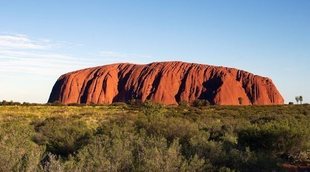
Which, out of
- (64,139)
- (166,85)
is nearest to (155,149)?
(64,139)

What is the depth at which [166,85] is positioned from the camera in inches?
4633

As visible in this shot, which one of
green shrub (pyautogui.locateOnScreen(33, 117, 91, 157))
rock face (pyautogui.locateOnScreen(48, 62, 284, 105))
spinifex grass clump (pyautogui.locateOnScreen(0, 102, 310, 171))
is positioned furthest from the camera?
rock face (pyautogui.locateOnScreen(48, 62, 284, 105))

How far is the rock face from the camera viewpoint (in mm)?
115500

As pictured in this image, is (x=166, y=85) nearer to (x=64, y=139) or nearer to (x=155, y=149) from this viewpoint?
(x=64, y=139)

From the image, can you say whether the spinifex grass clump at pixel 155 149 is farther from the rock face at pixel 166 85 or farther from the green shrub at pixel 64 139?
the rock face at pixel 166 85

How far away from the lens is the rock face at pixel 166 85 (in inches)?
4547

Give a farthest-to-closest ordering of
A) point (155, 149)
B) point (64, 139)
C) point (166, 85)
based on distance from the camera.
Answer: point (166, 85)
point (64, 139)
point (155, 149)

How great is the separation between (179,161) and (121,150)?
1.41 meters

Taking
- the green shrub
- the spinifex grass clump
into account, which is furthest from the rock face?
the spinifex grass clump

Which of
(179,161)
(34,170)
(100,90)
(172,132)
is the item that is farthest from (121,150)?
(100,90)

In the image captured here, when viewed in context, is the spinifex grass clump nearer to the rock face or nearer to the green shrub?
the green shrub

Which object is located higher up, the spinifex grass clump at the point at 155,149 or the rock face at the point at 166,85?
the rock face at the point at 166,85

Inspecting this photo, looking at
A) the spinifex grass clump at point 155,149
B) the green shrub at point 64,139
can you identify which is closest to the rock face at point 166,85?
the green shrub at point 64,139

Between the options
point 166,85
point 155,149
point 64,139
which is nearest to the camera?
point 155,149
